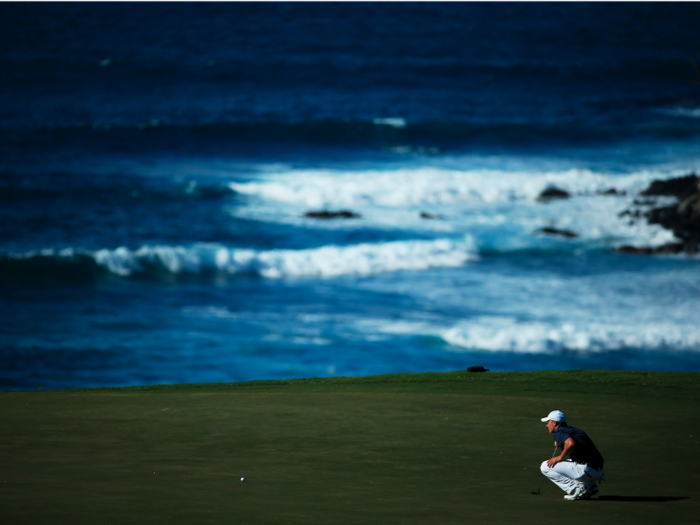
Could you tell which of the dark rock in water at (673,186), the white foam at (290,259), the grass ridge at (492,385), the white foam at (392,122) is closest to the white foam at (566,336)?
the white foam at (290,259)

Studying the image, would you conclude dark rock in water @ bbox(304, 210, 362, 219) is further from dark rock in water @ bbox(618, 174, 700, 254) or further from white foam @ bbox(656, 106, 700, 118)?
white foam @ bbox(656, 106, 700, 118)

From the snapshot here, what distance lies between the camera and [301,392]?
8648mm

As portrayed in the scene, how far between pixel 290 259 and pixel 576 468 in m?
19.0

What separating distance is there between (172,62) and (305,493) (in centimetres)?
3738

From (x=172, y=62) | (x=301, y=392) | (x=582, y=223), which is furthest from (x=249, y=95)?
(x=301, y=392)

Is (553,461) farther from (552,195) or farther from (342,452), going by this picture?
(552,195)

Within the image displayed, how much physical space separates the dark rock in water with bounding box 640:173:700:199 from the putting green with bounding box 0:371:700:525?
1894 cm

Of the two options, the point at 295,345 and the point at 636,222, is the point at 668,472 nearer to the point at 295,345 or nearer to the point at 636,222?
the point at 295,345

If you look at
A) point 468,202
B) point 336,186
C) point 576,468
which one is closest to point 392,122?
point 336,186

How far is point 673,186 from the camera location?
89.4 feet

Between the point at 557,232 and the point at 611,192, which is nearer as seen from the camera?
the point at 557,232

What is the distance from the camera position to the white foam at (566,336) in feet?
59.1

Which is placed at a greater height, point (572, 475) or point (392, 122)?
point (392, 122)

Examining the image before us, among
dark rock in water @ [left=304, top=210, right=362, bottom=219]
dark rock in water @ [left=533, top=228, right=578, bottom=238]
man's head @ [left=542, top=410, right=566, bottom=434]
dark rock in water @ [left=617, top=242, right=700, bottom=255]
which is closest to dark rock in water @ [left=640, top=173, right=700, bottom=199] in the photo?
dark rock in water @ [left=617, top=242, right=700, bottom=255]
